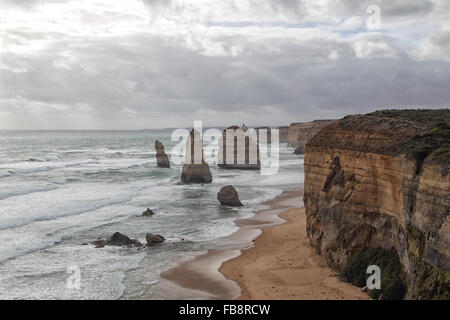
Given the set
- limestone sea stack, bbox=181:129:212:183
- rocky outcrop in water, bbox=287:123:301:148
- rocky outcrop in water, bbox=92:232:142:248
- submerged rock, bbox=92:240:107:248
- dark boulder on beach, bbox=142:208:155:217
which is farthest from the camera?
rocky outcrop in water, bbox=287:123:301:148

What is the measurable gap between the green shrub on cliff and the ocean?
8.34m

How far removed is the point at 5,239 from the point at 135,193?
840 inches

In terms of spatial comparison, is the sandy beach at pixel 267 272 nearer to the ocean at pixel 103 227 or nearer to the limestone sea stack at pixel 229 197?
the ocean at pixel 103 227

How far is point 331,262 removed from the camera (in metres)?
21.1

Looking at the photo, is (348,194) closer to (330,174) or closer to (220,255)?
(330,174)

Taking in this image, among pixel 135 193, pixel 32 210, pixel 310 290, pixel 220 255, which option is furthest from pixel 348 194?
pixel 135 193

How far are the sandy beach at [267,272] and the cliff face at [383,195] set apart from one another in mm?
1263

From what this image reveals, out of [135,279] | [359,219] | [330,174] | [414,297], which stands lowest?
[135,279]

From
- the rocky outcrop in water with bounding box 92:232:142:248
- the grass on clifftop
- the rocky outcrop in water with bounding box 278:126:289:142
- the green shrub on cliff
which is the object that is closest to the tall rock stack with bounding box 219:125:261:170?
the rocky outcrop in water with bounding box 92:232:142:248

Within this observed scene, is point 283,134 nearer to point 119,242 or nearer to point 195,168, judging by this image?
point 195,168

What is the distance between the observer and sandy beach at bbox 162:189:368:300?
1850cm

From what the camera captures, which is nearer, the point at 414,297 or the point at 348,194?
the point at 414,297

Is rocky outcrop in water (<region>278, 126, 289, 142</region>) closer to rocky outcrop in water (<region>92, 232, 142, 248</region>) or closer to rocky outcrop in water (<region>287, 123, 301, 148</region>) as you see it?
rocky outcrop in water (<region>287, 123, 301, 148</region>)
